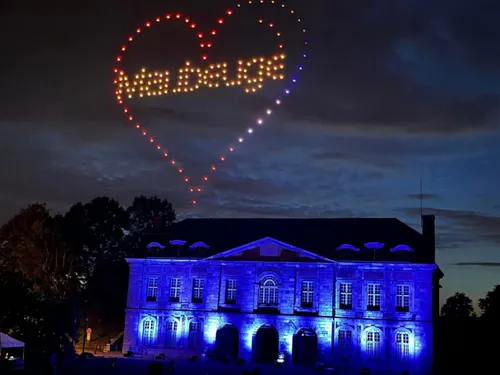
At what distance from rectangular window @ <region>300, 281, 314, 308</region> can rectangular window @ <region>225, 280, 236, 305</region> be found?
5.39m

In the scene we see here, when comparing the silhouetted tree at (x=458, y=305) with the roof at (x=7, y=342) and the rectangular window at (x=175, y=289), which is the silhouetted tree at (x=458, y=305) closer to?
the rectangular window at (x=175, y=289)

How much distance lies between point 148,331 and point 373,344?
18.0 m

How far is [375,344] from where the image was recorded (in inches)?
1933

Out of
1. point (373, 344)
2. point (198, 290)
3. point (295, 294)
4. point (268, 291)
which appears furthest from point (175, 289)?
point (373, 344)

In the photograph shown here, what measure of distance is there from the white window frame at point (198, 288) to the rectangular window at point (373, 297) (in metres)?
13.2

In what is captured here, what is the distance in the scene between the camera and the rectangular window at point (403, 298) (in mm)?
49219

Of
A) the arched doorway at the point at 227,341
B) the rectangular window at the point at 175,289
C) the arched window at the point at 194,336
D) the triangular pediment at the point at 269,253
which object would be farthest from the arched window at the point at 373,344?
the rectangular window at the point at 175,289

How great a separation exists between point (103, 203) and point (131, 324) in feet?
58.9

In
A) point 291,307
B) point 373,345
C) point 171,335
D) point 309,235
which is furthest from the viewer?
point 309,235

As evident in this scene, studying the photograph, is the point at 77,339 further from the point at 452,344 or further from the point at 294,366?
the point at 452,344

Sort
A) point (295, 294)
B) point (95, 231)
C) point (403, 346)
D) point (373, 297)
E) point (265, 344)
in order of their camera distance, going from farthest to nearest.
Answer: point (95, 231) → point (265, 344) → point (295, 294) → point (373, 297) → point (403, 346)

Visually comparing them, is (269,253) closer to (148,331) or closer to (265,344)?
(265,344)

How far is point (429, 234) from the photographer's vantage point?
5150 cm

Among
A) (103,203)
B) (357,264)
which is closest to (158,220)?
(103,203)
